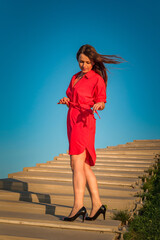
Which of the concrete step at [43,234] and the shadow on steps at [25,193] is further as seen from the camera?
the shadow on steps at [25,193]

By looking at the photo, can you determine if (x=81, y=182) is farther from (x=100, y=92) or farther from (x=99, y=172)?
(x=99, y=172)

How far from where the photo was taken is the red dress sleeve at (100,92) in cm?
292

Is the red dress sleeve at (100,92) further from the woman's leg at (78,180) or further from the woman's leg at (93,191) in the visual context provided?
the woman's leg at (93,191)

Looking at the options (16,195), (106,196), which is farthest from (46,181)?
(106,196)

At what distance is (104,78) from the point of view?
125 inches

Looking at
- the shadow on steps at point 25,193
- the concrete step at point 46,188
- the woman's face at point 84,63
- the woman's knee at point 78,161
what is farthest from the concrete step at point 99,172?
the woman's face at point 84,63

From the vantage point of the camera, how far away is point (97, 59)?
10.0 ft

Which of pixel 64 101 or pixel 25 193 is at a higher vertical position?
pixel 64 101

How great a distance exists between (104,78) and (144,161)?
10.4 feet

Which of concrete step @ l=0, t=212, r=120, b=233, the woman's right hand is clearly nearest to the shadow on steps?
concrete step @ l=0, t=212, r=120, b=233

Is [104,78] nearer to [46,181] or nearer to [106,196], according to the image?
[106,196]

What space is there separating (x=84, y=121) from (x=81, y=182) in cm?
56

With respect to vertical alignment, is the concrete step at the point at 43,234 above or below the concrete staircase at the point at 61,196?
below

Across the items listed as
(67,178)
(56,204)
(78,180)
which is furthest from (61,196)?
(78,180)
